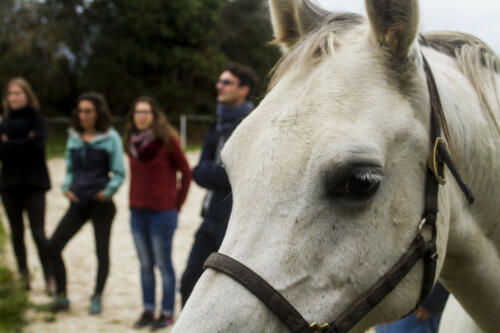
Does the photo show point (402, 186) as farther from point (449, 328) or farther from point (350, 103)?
point (449, 328)

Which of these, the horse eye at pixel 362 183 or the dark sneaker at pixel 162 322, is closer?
the horse eye at pixel 362 183

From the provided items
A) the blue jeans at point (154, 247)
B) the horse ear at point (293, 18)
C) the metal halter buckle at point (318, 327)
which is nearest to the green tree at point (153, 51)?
the blue jeans at point (154, 247)

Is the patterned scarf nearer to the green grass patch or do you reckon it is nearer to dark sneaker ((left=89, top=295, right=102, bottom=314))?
dark sneaker ((left=89, top=295, right=102, bottom=314))

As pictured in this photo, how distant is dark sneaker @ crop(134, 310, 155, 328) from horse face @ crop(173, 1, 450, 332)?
11.7 feet

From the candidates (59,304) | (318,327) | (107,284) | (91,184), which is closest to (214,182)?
(91,184)

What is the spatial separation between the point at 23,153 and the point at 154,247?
186cm

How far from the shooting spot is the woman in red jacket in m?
4.53

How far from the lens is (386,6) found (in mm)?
1421

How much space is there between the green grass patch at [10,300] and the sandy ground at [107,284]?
508mm

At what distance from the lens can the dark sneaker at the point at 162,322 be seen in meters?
4.50

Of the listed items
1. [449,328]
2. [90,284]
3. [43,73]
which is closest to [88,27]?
[43,73]

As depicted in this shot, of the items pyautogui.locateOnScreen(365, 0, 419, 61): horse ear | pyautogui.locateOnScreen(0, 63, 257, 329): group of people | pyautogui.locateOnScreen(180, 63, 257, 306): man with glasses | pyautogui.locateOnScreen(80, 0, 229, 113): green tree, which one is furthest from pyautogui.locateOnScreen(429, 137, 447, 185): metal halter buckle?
pyautogui.locateOnScreen(80, 0, 229, 113): green tree

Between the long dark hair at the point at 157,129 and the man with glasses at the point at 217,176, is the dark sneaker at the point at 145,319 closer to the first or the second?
the man with glasses at the point at 217,176

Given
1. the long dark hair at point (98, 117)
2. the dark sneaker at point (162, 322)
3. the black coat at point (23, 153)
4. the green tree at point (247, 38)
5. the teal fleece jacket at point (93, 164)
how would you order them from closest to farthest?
the dark sneaker at point (162, 322) → the teal fleece jacket at point (93, 164) → the long dark hair at point (98, 117) → the black coat at point (23, 153) → the green tree at point (247, 38)
